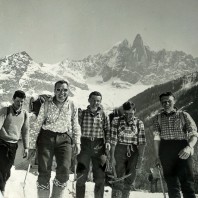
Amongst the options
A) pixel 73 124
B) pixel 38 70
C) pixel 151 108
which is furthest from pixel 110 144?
pixel 38 70

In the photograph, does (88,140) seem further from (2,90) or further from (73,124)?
(2,90)

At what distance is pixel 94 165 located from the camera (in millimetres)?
3719

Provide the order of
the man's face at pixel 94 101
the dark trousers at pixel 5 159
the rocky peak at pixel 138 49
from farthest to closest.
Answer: the rocky peak at pixel 138 49 < the man's face at pixel 94 101 < the dark trousers at pixel 5 159

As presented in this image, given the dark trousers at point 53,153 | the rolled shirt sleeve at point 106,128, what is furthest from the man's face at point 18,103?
the rolled shirt sleeve at point 106,128

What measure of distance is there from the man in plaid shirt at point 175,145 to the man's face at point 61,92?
122 centimetres

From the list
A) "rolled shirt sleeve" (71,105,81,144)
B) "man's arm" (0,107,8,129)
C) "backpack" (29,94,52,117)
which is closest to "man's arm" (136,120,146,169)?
"rolled shirt sleeve" (71,105,81,144)

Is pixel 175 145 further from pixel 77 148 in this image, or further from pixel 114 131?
pixel 77 148

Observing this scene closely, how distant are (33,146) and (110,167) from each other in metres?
1.03

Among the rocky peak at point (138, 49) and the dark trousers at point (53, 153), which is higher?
the rocky peak at point (138, 49)

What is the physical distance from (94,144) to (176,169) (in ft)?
3.34

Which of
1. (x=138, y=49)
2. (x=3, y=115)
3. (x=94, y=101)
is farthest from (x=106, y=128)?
(x=138, y=49)

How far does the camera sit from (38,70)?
19525cm

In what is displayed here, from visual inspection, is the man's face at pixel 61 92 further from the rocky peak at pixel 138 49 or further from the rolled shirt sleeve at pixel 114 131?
the rocky peak at pixel 138 49

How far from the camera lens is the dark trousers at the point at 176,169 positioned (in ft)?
11.1
